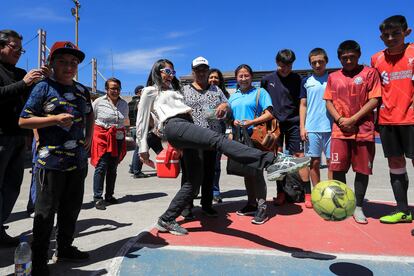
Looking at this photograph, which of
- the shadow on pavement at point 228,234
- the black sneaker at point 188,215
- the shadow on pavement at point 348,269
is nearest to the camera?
the shadow on pavement at point 348,269

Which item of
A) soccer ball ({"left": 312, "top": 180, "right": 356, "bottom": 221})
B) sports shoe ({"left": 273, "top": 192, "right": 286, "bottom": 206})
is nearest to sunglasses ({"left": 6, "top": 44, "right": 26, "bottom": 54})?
soccer ball ({"left": 312, "top": 180, "right": 356, "bottom": 221})

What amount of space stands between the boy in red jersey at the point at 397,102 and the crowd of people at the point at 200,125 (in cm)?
1

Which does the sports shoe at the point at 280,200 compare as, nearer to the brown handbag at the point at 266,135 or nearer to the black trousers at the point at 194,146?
the brown handbag at the point at 266,135

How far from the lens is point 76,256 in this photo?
10.8ft

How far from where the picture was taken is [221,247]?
3.59 metres

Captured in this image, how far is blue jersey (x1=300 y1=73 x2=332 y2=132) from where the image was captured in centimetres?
511

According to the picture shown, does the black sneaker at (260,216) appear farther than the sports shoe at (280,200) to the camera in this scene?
No

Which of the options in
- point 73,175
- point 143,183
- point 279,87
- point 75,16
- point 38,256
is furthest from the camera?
point 75,16

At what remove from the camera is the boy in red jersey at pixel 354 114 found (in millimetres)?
4398

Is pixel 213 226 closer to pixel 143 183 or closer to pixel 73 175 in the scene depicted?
pixel 73 175

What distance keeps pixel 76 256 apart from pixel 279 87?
12.2ft

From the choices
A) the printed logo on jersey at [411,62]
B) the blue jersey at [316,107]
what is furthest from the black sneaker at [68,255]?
the printed logo on jersey at [411,62]

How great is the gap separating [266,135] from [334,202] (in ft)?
5.76

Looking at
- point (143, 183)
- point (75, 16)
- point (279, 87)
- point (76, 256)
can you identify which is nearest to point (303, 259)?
point (76, 256)
